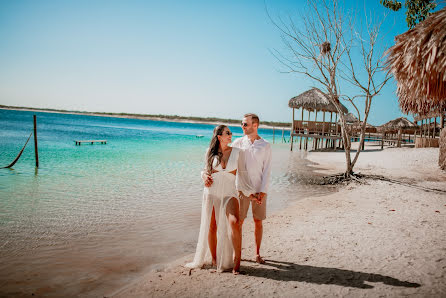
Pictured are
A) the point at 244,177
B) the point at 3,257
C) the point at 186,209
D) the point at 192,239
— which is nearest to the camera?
the point at 244,177

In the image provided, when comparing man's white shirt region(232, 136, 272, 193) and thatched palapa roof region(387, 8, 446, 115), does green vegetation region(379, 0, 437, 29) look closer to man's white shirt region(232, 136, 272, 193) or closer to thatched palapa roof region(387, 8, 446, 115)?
thatched palapa roof region(387, 8, 446, 115)

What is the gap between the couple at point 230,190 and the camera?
3.06 metres

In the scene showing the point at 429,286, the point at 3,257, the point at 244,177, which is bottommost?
the point at 3,257

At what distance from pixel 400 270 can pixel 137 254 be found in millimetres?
3611

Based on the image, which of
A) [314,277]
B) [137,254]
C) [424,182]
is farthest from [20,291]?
[424,182]

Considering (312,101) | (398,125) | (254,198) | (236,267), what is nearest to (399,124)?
(398,125)

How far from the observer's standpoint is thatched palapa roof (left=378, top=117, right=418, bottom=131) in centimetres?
2797

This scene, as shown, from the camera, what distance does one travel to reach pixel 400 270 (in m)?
3.13

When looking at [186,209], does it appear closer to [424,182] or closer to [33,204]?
[33,204]

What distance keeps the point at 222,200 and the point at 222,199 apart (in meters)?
0.01

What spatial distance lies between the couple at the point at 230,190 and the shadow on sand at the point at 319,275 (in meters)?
0.22

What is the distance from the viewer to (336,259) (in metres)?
3.50

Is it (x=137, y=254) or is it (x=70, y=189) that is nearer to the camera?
(x=137, y=254)

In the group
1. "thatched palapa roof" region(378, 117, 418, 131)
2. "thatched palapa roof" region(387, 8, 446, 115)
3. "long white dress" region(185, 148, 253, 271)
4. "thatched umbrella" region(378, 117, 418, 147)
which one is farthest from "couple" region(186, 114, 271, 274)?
"thatched palapa roof" region(378, 117, 418, 131)
